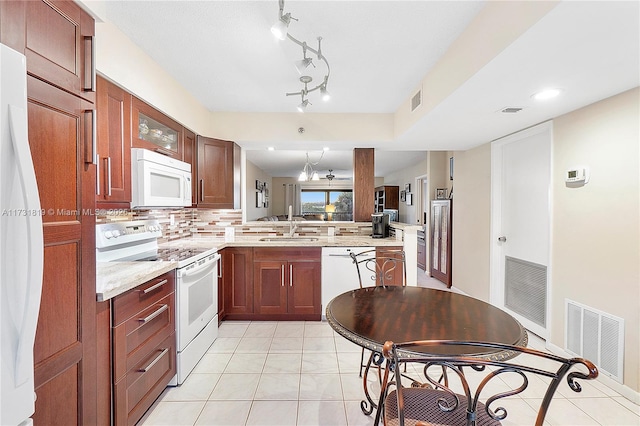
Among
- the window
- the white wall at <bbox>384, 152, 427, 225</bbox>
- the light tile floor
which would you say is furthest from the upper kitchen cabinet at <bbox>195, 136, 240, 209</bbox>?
the window

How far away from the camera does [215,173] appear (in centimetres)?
324

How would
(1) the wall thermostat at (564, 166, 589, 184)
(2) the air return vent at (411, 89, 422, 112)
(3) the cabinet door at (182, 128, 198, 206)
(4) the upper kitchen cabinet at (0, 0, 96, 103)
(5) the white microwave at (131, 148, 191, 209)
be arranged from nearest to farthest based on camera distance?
(4) the upper kitchen cabinet at (0, 0, 96, 103)
(5) the white microwave at (131, 148, 191, 209)
(1) the wall thermostat at (564, 166, 589, 184)
(2) the air return vent at (411, 89, 422, 112)
(3) the cabinet door at (182, 128, 198, 206)

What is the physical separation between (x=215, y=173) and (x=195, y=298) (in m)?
1.52

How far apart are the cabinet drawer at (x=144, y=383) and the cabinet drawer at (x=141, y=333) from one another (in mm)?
46

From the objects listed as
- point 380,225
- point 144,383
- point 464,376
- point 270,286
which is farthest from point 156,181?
point 380,225

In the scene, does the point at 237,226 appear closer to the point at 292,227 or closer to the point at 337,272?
the point at 292,227

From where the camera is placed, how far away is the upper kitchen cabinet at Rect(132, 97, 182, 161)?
207 cm

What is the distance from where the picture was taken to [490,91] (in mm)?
1929

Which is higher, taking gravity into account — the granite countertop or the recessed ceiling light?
the recessed ceiling light

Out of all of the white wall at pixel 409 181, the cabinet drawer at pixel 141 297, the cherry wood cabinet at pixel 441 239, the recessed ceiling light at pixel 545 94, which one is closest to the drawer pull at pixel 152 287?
the cabinet drawer at pixel 141 297

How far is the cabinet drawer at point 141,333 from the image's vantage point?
1475mm

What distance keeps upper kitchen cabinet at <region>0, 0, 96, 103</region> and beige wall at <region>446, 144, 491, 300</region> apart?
3.73m

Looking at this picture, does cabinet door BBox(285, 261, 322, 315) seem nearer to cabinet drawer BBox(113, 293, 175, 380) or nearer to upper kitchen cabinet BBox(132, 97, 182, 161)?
cabinet drawer BBox(113, 293, 175, 380)

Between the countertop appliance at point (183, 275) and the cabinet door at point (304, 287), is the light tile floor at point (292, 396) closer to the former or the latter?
the countertop appliance at point (183, 275)
